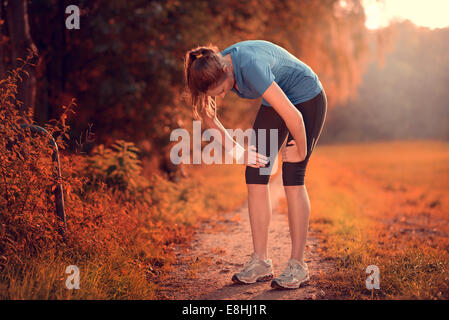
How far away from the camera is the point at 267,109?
2.62 metres

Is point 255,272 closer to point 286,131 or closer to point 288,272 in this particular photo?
point 288,272

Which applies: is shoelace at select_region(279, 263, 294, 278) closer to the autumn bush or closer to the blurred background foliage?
the autumn bush

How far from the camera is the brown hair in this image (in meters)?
2.29

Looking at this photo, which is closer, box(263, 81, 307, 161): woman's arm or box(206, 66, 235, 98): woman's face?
box(263, 81, 307, 161): woman's arm

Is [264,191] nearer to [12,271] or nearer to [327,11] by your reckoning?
[12,271]

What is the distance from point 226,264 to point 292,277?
750 millimetres

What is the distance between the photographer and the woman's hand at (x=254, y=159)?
245 centimetres

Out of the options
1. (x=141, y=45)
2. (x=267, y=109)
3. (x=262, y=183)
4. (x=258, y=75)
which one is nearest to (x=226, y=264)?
(x=262, y=183)

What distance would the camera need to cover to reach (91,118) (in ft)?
19.9

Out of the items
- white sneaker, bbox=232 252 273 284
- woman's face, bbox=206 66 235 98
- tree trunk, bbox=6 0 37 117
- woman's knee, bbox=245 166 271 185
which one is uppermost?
tree trunk, bbox=6 0 37 117

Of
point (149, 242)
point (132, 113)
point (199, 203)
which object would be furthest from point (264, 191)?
point (132, 113)

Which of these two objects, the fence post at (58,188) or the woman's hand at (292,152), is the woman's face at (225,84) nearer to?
the woman's hand at (292,152)

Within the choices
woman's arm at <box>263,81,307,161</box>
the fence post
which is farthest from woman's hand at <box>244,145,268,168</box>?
the fence post

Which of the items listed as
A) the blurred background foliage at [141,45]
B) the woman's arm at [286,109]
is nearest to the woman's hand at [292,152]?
the woman's arm at [286,109]
